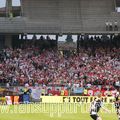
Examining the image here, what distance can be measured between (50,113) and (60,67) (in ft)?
66.0

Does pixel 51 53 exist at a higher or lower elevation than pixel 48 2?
lower

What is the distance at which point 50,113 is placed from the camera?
111 feet

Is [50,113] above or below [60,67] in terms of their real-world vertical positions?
below

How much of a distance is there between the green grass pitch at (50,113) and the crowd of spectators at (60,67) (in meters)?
9.00

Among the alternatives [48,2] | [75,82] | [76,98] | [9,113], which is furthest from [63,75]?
[9,113]

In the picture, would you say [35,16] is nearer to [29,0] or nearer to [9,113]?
[29,0]

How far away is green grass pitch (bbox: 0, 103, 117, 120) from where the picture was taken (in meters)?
31.3

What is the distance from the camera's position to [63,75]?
51594 mm

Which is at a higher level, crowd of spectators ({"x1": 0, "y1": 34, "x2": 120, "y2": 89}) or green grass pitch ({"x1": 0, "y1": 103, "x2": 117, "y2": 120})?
crowd of spectators ({"x1": 0, "y1": 34, "x2": 120, "y2": 89})

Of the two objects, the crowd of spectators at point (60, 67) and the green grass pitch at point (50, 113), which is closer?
the green grass pitch at point (50, 113)

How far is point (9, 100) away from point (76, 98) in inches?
237

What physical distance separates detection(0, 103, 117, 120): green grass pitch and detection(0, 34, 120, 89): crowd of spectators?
9.00 metres

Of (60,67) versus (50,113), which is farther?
(60,67)

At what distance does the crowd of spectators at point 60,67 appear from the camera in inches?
1959
